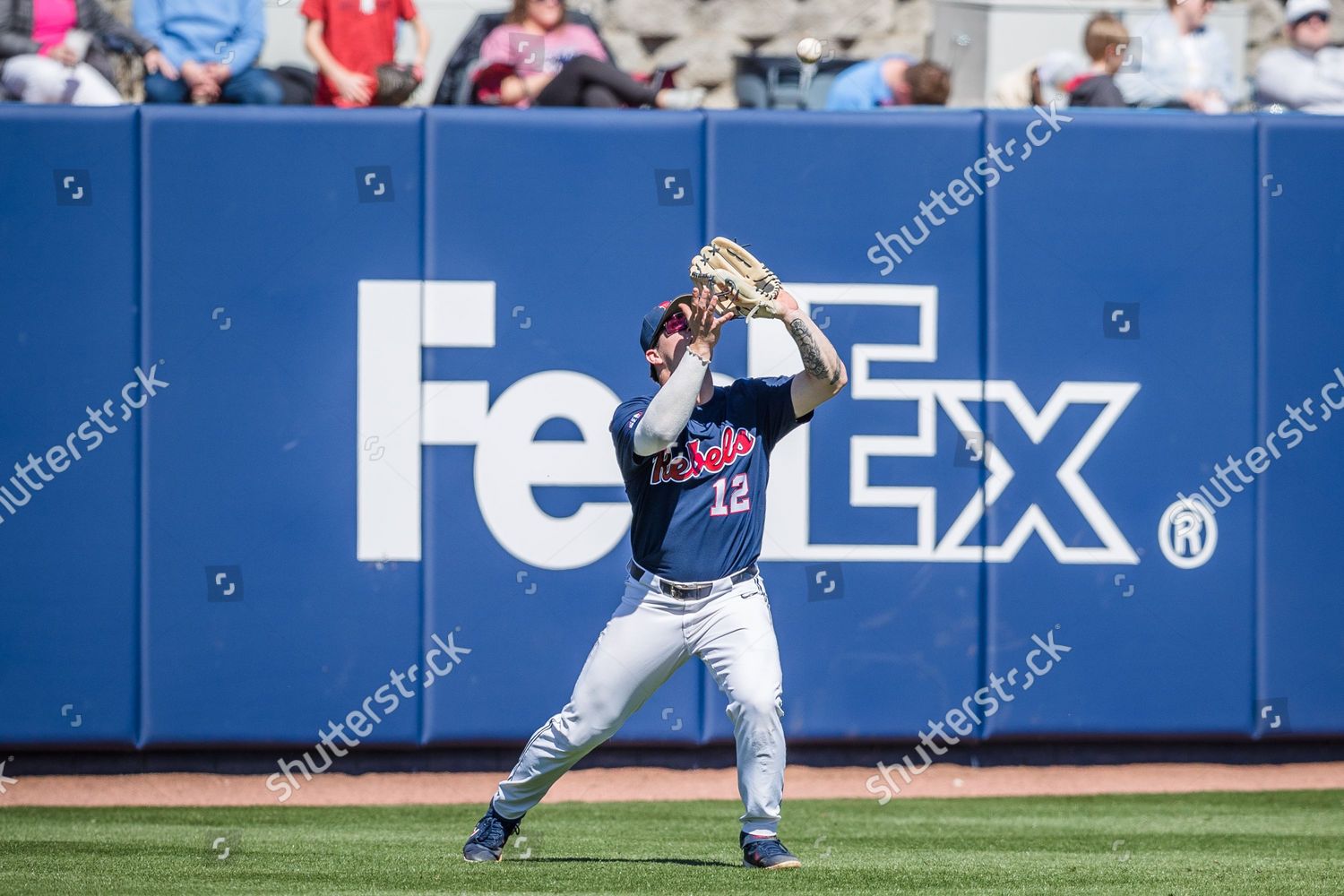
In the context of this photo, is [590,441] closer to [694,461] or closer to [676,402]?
[694,461]

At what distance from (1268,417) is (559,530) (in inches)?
125

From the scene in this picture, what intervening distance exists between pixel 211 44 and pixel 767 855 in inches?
194

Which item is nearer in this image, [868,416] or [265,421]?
[265,421]

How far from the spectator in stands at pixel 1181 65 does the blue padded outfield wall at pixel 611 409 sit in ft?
2.88

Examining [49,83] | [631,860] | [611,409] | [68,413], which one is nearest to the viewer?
[631,860]

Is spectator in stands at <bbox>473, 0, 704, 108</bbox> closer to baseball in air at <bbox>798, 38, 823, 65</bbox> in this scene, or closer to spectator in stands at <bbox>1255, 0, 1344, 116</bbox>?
baseball in air at <bbox>798, 38, 823, 65</bbox>

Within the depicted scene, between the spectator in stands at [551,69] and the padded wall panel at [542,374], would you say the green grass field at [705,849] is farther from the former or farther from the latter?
the spectator in stands at [551,69]

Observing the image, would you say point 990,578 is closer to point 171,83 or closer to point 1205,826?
point 1205,826

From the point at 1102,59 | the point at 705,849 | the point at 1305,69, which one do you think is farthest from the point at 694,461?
the point at 1305,69

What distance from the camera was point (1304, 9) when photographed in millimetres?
8328

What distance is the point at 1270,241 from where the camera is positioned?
276 inches

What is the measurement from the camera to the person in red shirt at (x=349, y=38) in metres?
7.52

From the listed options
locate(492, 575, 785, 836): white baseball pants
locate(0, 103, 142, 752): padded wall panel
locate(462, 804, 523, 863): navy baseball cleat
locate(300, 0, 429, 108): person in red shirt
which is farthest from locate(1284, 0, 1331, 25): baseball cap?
locate(462, 804, 523, 863): navy baseball cleat

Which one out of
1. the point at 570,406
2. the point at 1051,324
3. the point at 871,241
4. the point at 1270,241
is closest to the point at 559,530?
the point at 570,406
